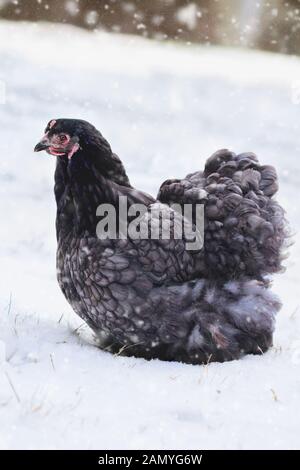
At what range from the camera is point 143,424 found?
Answer: 285 centimetres

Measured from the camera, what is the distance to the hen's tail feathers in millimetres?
4020

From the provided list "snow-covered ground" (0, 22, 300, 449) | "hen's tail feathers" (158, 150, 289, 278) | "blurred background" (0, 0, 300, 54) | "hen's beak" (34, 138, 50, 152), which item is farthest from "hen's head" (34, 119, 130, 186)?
"blurred background" (0, 0, 300, 54)

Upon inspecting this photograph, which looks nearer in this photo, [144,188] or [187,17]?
[144,188]

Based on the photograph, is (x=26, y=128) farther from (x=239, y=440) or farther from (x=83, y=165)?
(x=239, y=440)

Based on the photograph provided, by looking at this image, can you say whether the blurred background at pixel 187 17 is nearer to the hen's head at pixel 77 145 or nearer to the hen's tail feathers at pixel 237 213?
the hen's tail feathers at pixel 237 213

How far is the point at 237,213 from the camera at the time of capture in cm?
409

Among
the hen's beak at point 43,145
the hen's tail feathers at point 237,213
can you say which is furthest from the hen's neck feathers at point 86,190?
the hen's tail feathers at point 237,213

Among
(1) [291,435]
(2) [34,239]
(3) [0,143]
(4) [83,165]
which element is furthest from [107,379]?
(3) [0,143]

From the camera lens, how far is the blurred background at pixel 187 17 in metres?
15.5

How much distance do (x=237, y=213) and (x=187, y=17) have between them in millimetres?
12729

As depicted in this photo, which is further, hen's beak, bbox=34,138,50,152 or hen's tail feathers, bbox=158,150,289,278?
hen's tail feathers, bbox=158,150,289,278

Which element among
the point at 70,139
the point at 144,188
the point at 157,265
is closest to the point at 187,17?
the point at 144,188

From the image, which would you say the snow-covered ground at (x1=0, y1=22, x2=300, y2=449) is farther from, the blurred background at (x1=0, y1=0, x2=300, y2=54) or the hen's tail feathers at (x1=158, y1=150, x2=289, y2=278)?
the hen's tail feathers at (x1=158, y1=150, x2=289, y2=278)

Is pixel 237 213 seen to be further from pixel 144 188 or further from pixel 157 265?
pixel 144 188
